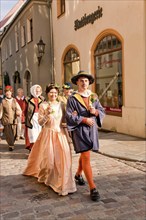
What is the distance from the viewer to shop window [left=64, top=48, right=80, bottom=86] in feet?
41.9

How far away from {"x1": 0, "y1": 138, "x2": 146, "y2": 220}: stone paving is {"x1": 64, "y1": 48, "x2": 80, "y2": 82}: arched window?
7701mm

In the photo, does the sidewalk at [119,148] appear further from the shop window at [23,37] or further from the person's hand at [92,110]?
the shop window at [23,37]

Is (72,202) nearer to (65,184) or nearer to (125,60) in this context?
(65,184)

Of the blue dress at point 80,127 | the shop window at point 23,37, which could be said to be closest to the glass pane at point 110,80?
the blue dress at point 80,127

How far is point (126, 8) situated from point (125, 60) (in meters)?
1.55

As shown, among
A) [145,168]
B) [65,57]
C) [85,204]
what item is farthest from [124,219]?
[65,57]

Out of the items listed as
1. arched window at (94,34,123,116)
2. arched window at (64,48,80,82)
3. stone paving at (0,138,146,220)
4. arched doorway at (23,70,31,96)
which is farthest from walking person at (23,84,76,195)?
arched doorway at (23,70,31,96)

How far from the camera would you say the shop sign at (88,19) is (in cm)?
1036

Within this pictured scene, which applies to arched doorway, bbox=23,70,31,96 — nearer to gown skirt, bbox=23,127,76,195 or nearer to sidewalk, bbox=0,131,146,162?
sidewalk, bbox=0,131,146,162

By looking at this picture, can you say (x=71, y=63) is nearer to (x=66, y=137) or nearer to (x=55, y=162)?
(x=66, y=137)

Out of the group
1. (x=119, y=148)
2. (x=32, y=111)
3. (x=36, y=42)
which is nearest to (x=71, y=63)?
(x=36, y=42)

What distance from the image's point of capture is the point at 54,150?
454cm

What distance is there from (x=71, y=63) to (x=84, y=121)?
32.0 feet

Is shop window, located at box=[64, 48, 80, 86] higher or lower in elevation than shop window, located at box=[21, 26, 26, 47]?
lower
